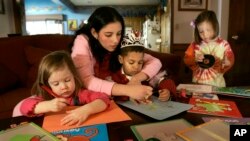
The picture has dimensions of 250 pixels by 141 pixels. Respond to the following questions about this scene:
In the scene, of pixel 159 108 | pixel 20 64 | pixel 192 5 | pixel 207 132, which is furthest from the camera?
pixel 192 5

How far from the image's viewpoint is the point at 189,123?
68cm

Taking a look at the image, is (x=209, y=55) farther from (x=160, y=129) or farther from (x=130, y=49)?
(x=160, y=129)

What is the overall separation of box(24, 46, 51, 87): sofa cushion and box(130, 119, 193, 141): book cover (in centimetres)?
149

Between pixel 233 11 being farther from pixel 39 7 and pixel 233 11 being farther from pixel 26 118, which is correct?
pixel 39 7

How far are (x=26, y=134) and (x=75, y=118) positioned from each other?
0.47ft

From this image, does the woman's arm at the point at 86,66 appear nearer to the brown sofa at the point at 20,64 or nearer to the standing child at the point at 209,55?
the standing child at the point at 209,55

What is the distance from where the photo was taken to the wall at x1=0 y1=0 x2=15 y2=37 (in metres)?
2.68

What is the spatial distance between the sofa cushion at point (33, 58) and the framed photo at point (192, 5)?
96.7 inches

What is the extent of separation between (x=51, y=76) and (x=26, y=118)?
19cm

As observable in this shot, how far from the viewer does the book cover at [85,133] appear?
0.58 m

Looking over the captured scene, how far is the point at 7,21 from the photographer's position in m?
2.80

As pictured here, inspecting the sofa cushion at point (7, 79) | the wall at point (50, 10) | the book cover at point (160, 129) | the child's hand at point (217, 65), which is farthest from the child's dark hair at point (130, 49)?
the wall at point (50, 10)

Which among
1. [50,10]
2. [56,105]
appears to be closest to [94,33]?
[56,105]

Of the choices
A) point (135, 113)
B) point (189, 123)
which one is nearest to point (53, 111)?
point (135, 113)
